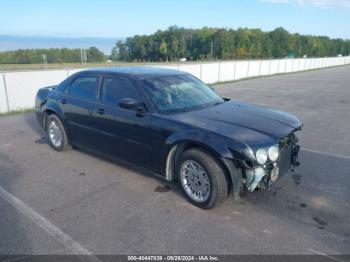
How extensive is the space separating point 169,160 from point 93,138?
1636 mm

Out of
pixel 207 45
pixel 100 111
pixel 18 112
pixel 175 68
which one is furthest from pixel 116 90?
pixel 207 45

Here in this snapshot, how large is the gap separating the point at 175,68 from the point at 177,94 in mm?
12724

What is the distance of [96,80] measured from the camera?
191 inches

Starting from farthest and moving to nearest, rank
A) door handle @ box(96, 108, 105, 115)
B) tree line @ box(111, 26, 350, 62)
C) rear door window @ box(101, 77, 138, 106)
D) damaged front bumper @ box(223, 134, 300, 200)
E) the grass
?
tree line @ box(111, 26, 350, 62) < the grass < door handle @ box(96, 108, 105, 115) < rear door window @ box(101, 77, 138, 106) < damaged front bumper @ box(223, 134, 300, 200)

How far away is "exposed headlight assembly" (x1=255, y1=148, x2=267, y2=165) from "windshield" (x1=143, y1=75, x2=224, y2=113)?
1269mm

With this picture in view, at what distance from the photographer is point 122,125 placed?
4309mm

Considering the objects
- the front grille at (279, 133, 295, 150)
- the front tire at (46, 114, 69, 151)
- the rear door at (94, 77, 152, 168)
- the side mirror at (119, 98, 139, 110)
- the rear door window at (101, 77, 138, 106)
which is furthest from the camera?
the front tire at (46, 114, 69, 151)

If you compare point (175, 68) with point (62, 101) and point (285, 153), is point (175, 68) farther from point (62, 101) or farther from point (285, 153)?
point (285, 153)

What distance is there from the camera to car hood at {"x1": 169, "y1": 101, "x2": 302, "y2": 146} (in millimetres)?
3418

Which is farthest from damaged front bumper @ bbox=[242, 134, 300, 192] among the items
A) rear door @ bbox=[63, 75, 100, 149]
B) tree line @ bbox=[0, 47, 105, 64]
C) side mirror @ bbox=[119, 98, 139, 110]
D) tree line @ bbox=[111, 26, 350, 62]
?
tree line @ bbox=[111, 26, 350, 62]

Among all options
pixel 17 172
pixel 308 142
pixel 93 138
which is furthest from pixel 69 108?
pixel 308 142

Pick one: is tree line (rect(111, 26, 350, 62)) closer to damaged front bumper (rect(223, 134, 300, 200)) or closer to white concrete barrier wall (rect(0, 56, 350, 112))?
white concrete barrier wall (rect(0, 56, 350, 112))

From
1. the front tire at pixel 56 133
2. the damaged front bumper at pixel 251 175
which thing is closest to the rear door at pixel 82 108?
the front tire at pixel 56 133

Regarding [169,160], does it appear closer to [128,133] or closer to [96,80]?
[128,133]
